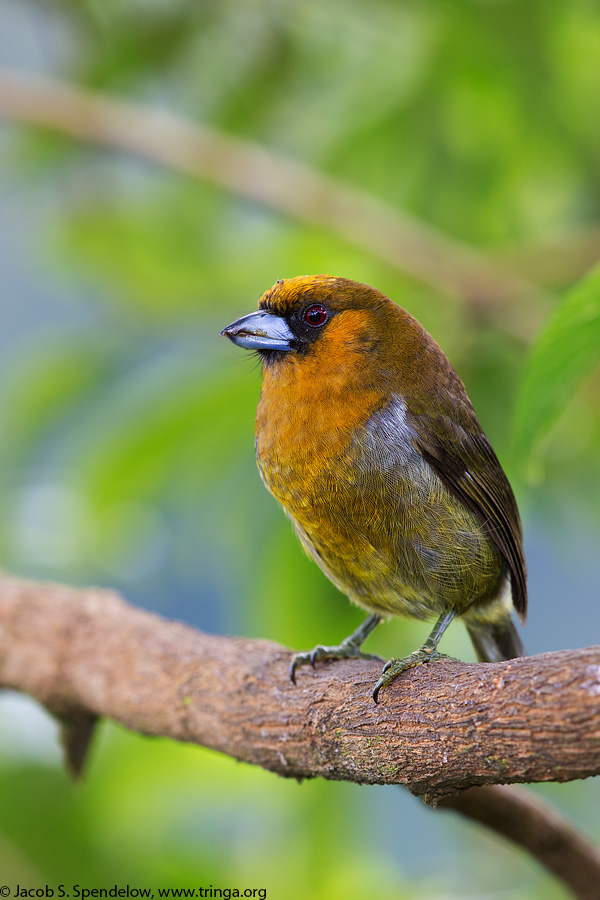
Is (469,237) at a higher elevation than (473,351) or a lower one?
higher

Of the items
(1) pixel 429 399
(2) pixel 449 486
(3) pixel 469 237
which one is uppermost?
(3) pixel 469 237

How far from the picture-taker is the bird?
7.66 ft

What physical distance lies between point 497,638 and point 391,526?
2.47ft

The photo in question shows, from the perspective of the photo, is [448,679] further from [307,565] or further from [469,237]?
[469,237]

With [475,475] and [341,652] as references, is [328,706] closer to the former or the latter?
[341,652]

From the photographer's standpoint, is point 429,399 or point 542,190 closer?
Result: point 429,399

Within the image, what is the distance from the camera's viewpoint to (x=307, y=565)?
11.7 ft

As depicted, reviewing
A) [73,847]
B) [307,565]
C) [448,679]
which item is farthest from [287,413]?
[73,847]

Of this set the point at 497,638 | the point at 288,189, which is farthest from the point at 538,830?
the point at 288,189

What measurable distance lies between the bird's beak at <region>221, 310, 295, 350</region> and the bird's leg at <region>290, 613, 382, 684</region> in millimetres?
735

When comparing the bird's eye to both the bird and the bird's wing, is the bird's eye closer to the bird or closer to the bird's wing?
the bird

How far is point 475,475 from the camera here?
2.49m

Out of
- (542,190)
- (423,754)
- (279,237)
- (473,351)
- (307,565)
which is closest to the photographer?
(423,754)

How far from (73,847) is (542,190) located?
3.16m
